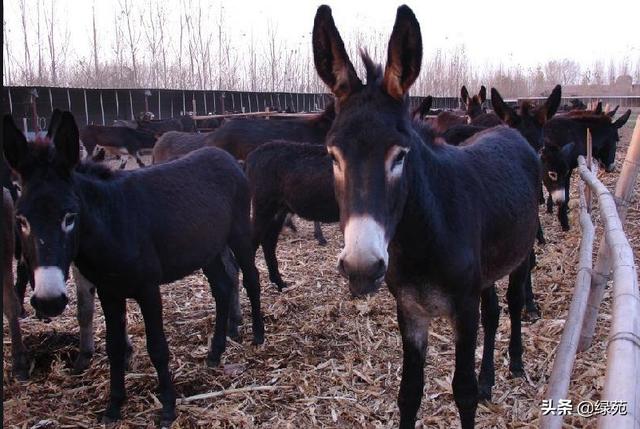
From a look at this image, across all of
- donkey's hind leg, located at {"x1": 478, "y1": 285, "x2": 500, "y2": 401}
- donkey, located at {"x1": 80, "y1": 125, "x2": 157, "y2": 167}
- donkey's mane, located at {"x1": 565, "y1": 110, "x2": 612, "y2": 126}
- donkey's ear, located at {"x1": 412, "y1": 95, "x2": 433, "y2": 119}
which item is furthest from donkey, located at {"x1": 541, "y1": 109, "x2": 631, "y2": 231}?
donkey, located at {"x1": 80, "y1": 125, "x2": 157, "y2": 167}

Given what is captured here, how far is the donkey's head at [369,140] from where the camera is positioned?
5.72ft

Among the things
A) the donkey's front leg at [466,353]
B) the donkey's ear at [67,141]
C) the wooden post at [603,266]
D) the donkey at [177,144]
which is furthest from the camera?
the donkey at [177,144]

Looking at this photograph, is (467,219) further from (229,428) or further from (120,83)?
(120,83)

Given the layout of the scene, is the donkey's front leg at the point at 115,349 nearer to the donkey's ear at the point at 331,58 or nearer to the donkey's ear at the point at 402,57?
the donkey's ear at the point at 331,58

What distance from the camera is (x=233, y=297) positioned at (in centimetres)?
492

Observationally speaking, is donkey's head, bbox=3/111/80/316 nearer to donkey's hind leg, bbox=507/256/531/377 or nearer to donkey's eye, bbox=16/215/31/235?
donkey's eye, bbox=16/215/31/235

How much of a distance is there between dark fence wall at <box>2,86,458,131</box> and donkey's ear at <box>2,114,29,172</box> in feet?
37.9

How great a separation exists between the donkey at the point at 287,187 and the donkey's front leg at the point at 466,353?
11.1 feet

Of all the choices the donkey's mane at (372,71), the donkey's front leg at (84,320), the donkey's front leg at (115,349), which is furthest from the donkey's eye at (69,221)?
the donkey's mane at (372,71)

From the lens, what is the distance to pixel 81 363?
160 inches

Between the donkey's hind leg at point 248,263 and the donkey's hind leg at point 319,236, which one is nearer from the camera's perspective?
the donkey's hind leg at point 248,263

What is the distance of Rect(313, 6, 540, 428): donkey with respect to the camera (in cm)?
187

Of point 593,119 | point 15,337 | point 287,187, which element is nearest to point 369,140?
point 15,337

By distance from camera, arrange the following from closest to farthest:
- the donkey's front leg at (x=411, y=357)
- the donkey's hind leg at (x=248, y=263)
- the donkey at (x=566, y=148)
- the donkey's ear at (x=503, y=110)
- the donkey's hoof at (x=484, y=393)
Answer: the donkey's front leg at (x=411, y=357) < the donkey's hoof at (x=484, y=393) < the donkey's hind leg at (x=248, y=263) < the donkey's ear at (x=503, y=110) < the donkey at (x=566, y=148)
